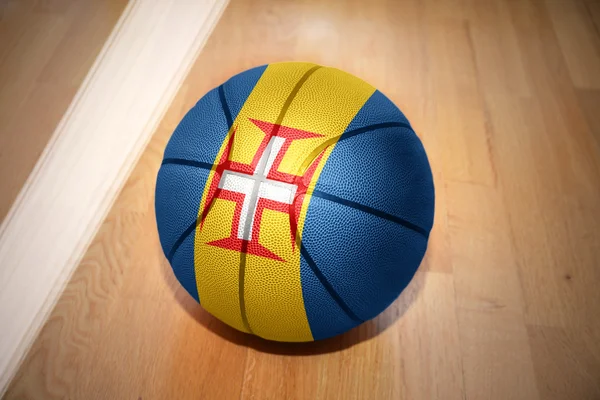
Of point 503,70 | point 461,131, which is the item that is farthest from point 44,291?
point 503,70

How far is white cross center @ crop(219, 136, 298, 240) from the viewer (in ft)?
3.49

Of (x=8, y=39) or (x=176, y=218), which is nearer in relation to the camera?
(x=176, y=218)

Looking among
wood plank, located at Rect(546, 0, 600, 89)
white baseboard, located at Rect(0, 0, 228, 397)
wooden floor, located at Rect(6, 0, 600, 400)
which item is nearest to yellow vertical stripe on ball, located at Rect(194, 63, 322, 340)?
wooden floor, located at Rect(6, 0, 600, 400)

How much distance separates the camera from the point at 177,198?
1.17 m

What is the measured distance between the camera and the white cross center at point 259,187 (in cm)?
106

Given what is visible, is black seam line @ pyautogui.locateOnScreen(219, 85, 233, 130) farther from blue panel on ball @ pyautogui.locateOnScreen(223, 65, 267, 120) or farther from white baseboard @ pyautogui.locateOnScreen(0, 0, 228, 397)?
white baseboard @ pyautogui.locateOnScreen(0, 0, 228, 397)

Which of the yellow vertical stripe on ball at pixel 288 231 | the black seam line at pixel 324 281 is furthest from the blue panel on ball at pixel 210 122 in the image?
the black seam line at pixel 324 281

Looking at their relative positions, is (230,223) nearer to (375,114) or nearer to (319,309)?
(319,309)

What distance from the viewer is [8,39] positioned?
2.31 m

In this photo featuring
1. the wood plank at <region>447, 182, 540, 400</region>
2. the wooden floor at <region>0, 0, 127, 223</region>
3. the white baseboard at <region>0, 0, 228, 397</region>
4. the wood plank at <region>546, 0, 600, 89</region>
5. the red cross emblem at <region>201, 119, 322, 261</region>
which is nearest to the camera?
the red cross emblem at <region>201, 119, 322, 261</region>

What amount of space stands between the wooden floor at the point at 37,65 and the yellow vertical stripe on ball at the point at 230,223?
3.49 feet

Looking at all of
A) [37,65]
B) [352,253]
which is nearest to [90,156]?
[37,65]

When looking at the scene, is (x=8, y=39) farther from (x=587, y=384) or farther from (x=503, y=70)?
(x=587, y=384)

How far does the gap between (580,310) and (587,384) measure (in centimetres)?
23
